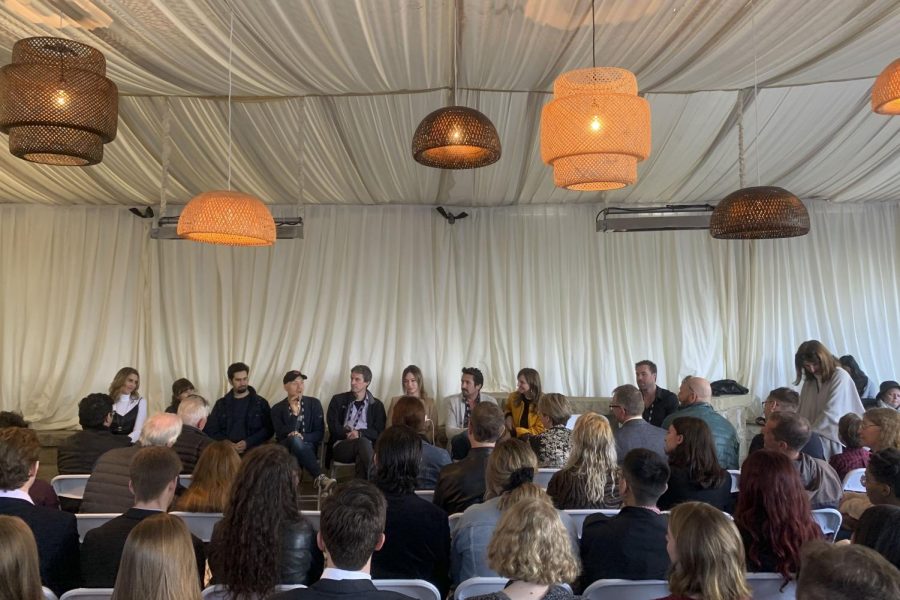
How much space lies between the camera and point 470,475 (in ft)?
11.7

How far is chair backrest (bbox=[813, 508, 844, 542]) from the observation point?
3016mm

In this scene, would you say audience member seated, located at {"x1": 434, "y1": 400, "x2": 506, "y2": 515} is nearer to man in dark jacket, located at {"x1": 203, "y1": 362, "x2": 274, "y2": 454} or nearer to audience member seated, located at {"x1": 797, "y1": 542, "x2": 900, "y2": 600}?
audience member seated, located at {"x1": 797, "y1": 542, "x2": 900, "y2": 600}

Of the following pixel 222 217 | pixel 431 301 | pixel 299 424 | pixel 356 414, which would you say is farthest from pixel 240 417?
pixel 222 217

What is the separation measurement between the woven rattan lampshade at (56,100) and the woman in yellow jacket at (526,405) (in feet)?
13.4

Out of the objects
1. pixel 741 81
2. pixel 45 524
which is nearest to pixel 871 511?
pixel 45 524

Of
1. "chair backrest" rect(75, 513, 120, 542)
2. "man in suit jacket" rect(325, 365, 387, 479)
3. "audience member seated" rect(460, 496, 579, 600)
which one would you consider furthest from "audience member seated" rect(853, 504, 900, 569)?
"man in suit jacket" rect(325, 365, 387, 479)

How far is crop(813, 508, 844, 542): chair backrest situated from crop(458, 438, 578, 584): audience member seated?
1.03 m

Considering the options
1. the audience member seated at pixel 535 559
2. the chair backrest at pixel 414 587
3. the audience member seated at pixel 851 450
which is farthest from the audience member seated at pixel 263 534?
the audience member seated at pixel 851 450

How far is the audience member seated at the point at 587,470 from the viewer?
3.37 metres

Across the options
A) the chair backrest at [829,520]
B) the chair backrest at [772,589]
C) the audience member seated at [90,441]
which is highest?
the audience member seated at [90,441]

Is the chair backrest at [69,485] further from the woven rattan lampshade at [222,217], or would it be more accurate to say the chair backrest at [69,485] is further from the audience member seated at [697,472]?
the audience member seated at [697,472]

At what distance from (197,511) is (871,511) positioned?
2451 mm

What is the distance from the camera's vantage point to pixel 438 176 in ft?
21.9

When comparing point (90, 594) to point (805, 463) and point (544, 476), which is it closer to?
point (544, 476)
